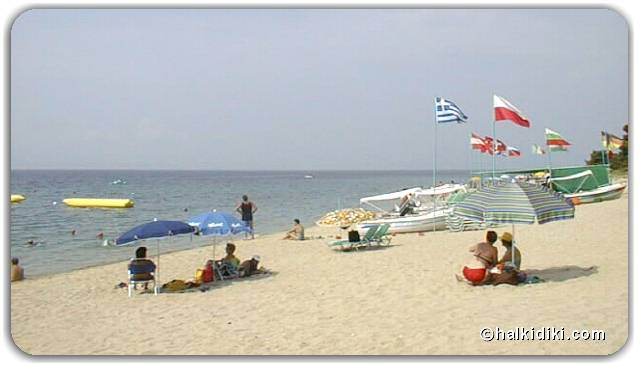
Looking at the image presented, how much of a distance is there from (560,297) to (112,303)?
6.81 meters

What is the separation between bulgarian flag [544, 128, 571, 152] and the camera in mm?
23781

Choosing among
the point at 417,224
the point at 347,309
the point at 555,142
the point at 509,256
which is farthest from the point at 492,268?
the point at 555,142

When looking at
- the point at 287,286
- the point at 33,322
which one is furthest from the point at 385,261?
the point at 33,322

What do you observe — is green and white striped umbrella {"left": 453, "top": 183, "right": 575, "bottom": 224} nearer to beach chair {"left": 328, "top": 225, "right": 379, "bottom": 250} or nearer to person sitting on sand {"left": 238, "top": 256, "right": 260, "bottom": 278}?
person sitting on sand {"left": 238, "top": 256, "right": 260, "bottom": 278}

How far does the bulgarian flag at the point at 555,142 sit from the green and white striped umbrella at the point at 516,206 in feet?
54.4

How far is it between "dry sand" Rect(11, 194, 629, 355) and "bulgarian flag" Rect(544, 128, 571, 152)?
12398 mm

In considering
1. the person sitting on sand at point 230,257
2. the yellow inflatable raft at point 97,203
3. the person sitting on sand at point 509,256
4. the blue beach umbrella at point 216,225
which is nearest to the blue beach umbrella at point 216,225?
the blue beach umbrella at point 216,225

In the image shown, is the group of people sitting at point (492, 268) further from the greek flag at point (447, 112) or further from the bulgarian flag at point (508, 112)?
the greek flag at point (447, 112)

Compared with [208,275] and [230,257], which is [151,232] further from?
[230,257]

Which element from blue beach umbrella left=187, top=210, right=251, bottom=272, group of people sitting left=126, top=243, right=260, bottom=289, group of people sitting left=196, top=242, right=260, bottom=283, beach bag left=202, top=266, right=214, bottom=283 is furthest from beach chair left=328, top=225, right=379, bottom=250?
beach bag left=202, top=266, right=214, bottom=283

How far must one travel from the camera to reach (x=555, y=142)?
2388 cm

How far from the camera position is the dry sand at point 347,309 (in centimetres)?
622

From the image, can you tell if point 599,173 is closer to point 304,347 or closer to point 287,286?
point 287,286

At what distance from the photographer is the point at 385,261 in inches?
457
